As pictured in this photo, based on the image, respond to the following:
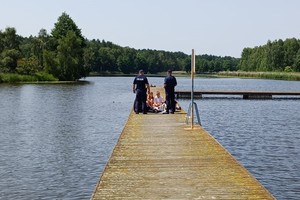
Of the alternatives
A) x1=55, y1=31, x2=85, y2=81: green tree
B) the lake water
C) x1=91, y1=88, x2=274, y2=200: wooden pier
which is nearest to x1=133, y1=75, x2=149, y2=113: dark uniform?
the lake water

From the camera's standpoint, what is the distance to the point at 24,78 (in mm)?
97562

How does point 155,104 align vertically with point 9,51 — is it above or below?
below

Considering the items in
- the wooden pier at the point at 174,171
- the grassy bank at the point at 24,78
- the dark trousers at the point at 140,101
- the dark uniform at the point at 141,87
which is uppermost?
the dark uniform at the point at 141,87

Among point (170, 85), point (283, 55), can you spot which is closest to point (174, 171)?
point (170, 85)

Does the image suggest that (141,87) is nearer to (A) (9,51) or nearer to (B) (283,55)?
(A) (9,51)

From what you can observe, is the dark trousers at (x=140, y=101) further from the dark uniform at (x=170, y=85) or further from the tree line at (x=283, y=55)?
the tree line at (x=283, y=55)

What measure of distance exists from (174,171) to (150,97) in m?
16.2

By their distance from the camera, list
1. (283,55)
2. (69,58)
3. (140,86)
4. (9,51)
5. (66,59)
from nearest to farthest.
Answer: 1. (140,86)
2. (66,59)
3. (69,58)
4. (9,51)
5. (283,55)

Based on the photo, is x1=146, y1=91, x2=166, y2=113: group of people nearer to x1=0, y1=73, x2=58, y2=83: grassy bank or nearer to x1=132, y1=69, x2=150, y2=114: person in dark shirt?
x1=132, y1=69, x2=150, y2=114: person in dark shirt

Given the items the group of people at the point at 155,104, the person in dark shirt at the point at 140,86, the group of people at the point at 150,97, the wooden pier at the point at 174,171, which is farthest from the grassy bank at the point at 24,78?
the wooden pier at the point at 174,171

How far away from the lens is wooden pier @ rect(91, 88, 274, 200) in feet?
33.3

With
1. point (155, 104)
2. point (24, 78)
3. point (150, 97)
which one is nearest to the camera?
point (155, 104)

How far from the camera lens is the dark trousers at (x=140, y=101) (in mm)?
24559

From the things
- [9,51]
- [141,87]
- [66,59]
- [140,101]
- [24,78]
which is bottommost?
[24,78]
